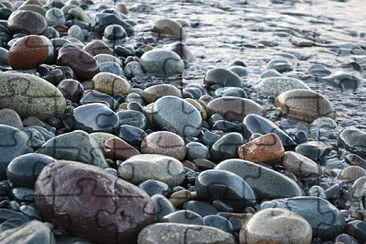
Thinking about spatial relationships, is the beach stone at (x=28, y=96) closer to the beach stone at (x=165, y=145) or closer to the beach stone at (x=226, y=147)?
the beach stone at (x=165, y=145)

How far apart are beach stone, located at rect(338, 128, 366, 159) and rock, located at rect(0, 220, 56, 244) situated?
138 inches

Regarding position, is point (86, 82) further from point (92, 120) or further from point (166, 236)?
point (166, 236)

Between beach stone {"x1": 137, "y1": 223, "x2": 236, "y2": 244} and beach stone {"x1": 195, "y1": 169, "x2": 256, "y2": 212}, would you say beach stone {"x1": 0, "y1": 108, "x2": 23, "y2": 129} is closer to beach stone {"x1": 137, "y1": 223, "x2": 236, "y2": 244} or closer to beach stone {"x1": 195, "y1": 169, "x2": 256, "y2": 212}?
beach stone {"x1": 195, "y1": 169, "x2": 256, "y2": 212}

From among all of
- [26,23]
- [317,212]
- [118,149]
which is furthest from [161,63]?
[317,212]

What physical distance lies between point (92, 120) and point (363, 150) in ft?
8.52

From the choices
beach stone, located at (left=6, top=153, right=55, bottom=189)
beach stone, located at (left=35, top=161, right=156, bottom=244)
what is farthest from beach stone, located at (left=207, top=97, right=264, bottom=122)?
beach stone, located at (left=35, top=161, right=156, bottom=244)

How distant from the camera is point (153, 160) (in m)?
5.19

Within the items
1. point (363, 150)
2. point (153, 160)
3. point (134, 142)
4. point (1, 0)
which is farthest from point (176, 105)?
point (1, 0)

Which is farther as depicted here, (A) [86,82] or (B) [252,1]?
(B) [252,1]

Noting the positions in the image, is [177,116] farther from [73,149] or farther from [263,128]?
[73,149]

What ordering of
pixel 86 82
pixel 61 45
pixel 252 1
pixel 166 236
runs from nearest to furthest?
pixel 166 236 → pixel 86 82 → pixel 61 45 → pixel 252 1

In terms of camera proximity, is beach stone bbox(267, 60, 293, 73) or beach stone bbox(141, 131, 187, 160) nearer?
beach stone bbox(141, 131, 187, 160)

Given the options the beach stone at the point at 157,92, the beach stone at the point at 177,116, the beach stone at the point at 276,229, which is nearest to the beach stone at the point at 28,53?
the beach stone at the point at 157,92

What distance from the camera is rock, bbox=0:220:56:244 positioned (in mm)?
3779
